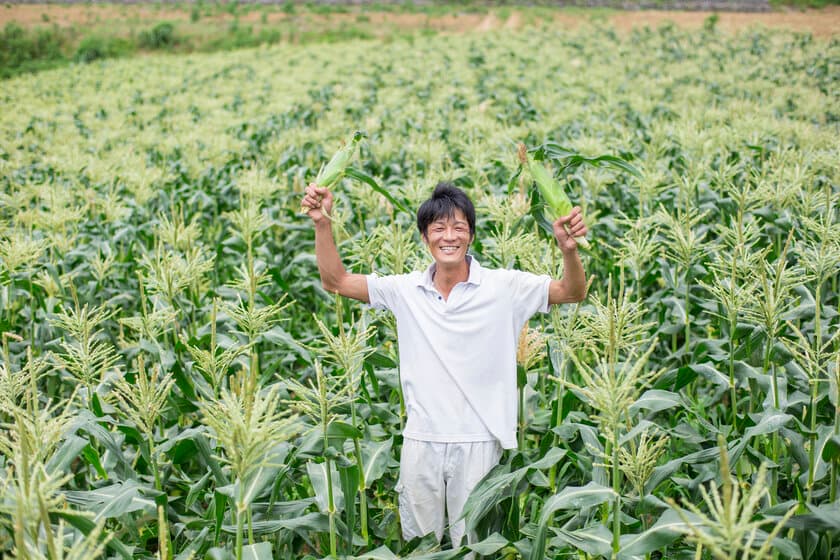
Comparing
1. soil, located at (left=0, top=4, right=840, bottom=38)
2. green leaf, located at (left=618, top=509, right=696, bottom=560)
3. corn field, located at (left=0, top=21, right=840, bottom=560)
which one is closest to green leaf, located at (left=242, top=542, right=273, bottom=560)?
corn field, located at (left=0, top=21, right=840, bottom=560)

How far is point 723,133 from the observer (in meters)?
7.44

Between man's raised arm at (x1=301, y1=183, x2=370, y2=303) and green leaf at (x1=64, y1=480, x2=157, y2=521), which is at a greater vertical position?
man's raised arm at (x1=301, y1=183, x2=370, y2=303)

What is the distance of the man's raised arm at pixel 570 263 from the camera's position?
2.64m

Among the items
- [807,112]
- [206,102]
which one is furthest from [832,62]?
[206,102]

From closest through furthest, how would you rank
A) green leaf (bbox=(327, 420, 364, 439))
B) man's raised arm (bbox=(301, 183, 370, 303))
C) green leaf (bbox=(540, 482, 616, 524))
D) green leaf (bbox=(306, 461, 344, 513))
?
green leaf (bbox=(540, 482, 616, 524))
green leaf (bbox=(327, 420, 364, 439))
green leaf (bbox=(306, 461, 344, 513))
man's raised arm (bbox=(301, 183, 370, 303))

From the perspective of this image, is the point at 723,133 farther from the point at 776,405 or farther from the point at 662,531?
the point at 662,531

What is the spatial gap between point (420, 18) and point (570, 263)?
1628 inches

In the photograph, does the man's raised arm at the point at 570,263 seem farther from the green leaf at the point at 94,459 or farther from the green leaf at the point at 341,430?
the green leaf at the point at 94,459

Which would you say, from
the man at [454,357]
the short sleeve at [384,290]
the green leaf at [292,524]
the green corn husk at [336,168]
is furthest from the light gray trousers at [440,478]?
the green corn husk at [336,168]

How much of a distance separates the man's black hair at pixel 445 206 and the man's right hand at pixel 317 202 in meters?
0.40

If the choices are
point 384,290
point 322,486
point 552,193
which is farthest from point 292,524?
A: point 552,193

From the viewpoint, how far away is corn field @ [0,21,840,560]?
233 centimetres

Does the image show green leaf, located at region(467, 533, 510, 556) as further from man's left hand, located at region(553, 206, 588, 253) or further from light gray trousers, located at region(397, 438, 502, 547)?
man's left hand, located at region(553, 206, 588, 253)

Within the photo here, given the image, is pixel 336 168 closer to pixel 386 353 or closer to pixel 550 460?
pixel 550 460
